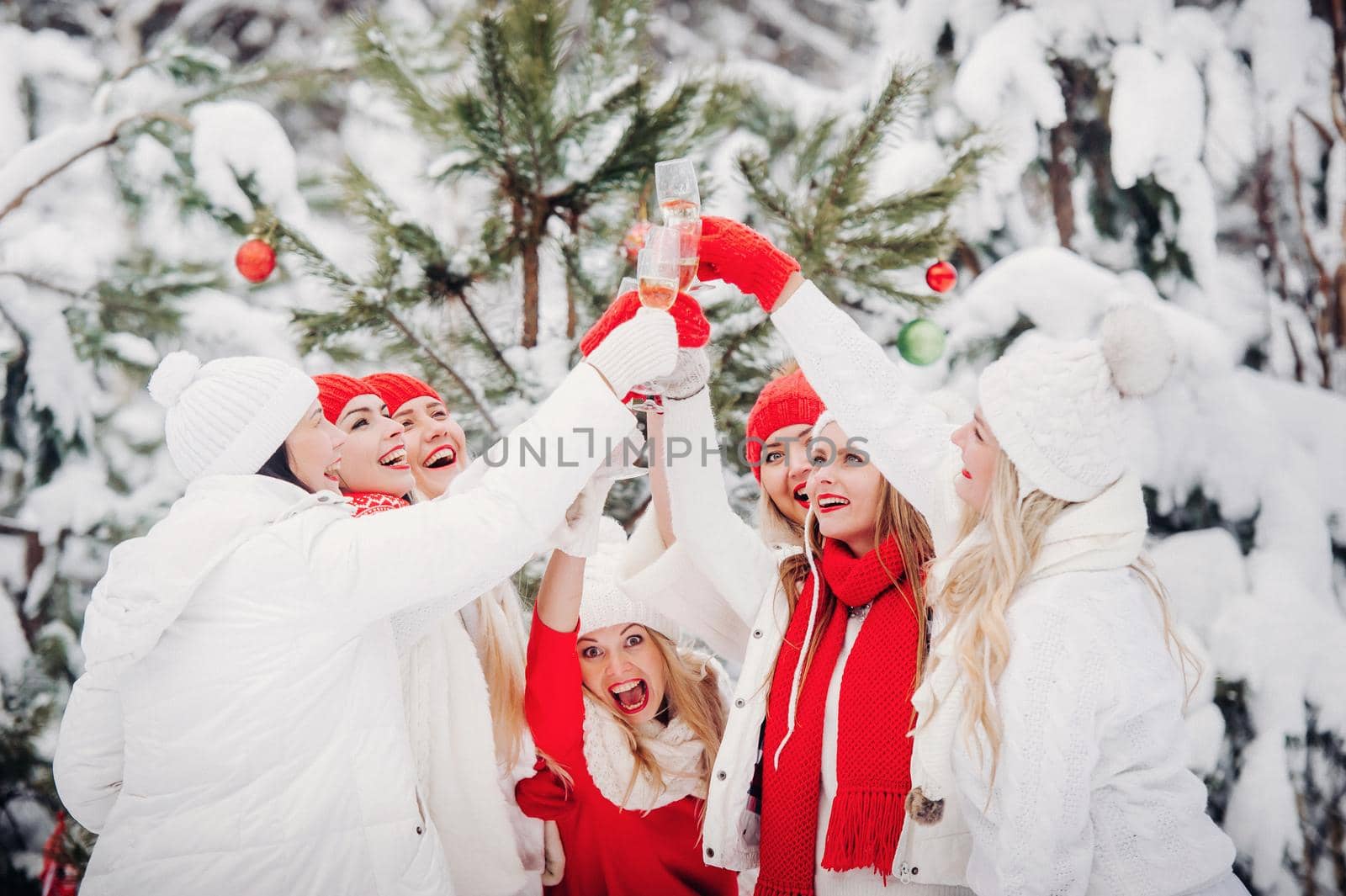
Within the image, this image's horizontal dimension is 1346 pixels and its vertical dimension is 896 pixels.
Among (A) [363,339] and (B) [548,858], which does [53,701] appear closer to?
(A) [363,339]

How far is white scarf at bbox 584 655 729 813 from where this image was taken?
1.99m

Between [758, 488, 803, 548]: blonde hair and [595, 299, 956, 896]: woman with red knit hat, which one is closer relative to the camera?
[595, 299, 956, 896]: woman with red knit hat

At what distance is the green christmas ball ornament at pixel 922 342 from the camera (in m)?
2.22

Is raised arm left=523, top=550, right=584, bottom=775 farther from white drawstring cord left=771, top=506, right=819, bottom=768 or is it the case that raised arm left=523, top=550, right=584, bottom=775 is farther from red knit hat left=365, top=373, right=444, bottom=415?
A: red knit hat left=365, top=373, right=444, bottom=415

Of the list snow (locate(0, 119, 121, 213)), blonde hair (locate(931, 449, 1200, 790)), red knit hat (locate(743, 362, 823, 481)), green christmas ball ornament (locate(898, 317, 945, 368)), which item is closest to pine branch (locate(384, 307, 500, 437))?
red knit hat (locate(743, 362, 823, 481))

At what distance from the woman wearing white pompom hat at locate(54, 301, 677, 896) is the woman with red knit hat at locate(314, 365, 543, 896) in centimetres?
24

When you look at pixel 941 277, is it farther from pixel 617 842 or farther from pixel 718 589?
pixel 617 842

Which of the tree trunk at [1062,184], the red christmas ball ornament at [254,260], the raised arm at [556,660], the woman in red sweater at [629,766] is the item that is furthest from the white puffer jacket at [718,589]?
the tree trunk at [1062,184]

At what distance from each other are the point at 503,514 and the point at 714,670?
1003mm

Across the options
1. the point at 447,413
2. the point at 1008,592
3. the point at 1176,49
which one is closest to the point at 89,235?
the point at 447,413

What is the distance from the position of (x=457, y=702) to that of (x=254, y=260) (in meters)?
1.04

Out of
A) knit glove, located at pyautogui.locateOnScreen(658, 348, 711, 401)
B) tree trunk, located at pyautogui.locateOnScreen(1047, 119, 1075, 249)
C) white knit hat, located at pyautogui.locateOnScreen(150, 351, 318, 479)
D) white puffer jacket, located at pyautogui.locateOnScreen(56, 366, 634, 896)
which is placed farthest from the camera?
tree trunk, located at pyautogui.locateOnScreen(1047, 119, 1075, 249)

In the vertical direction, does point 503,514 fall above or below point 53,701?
above

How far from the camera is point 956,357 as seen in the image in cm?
303
